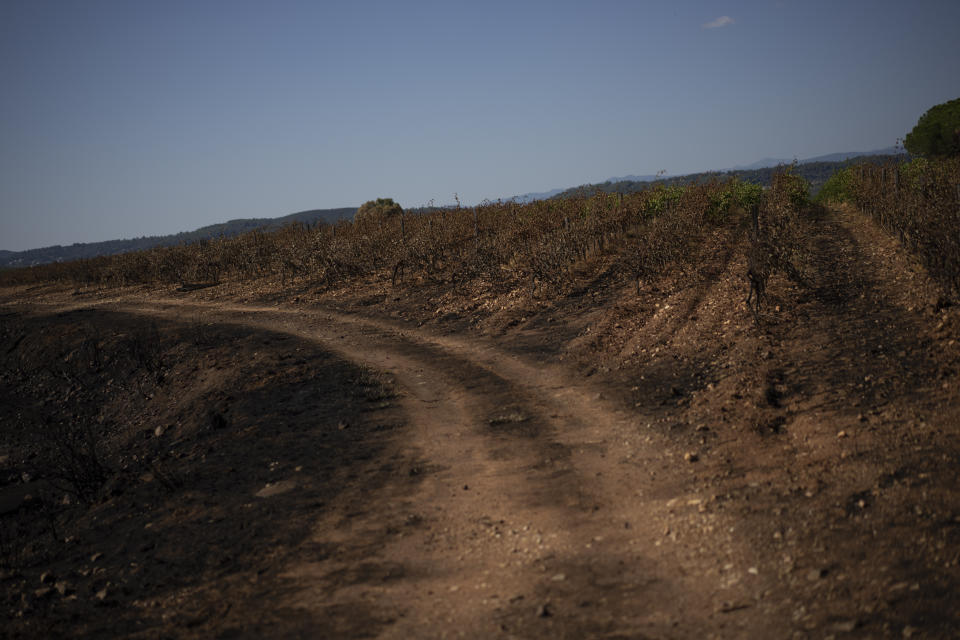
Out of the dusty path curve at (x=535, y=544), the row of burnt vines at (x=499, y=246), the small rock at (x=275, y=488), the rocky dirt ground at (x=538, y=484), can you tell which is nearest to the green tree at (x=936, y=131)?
the row of burnt vines at (x=499, y=246)

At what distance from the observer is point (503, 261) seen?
17.4 meters

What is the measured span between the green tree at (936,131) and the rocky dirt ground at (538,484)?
1201 inches

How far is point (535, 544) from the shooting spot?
4.79m

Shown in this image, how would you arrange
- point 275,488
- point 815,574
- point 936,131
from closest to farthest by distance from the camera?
point 815,574, point 275,488, point 936,131

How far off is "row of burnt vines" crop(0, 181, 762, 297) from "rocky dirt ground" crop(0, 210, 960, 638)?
10.6 ft

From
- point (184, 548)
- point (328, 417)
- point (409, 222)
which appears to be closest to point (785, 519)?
point (184, 548)

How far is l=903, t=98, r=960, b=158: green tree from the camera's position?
34.2 m

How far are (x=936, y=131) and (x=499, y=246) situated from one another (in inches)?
1319

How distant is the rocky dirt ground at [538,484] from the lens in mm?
3984

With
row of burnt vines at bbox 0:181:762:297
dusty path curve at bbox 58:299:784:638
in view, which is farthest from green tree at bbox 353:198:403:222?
dusty path curve at bbox 58:299:784:638

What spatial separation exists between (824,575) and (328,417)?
609 cm

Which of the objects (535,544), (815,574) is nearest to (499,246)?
(535,544)

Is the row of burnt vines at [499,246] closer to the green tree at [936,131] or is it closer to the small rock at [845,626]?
the small rock at [845,626]

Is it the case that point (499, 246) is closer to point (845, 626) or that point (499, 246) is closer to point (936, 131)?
point (845, 626)
